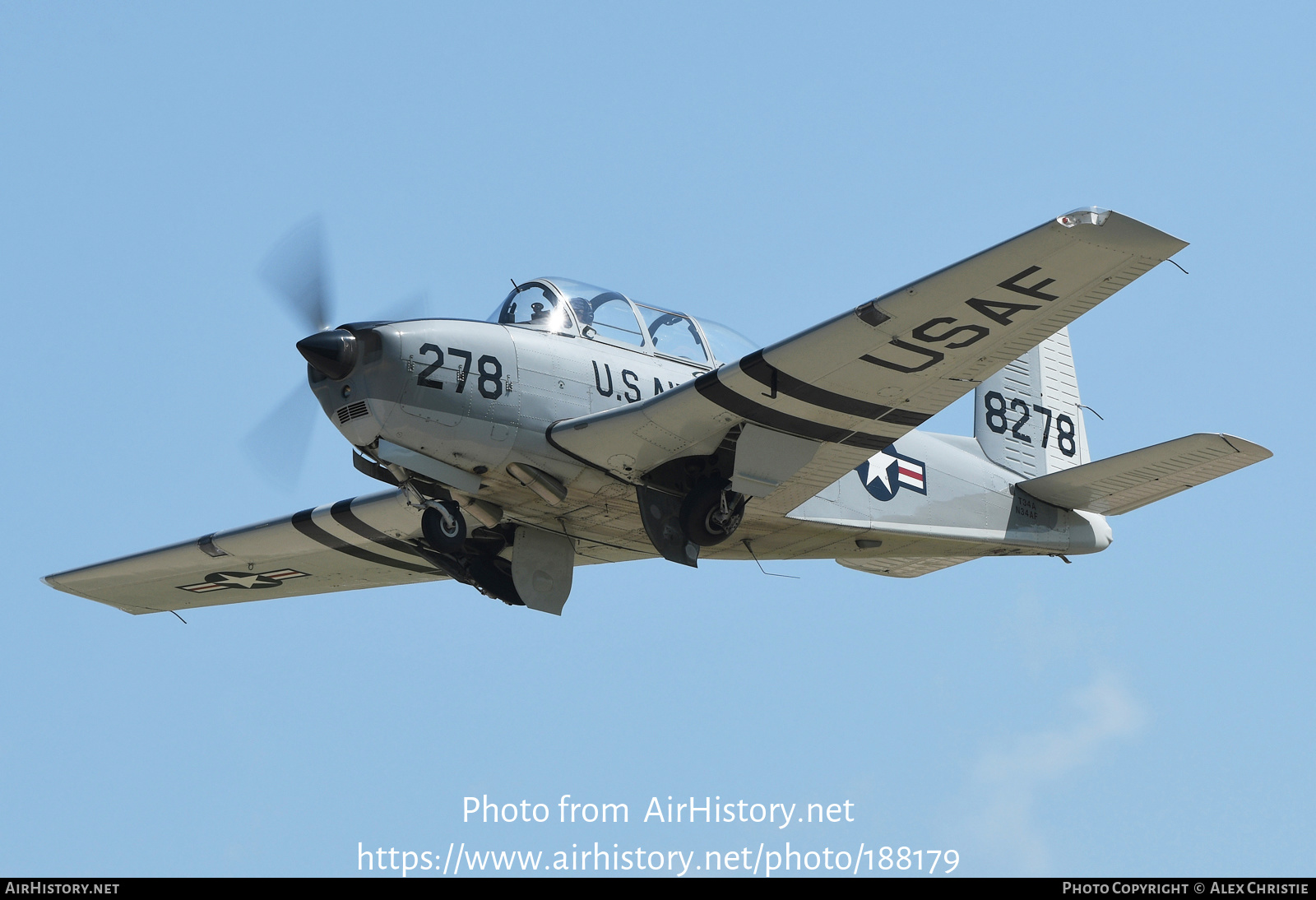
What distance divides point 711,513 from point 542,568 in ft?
7.89

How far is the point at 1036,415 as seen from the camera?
57.0 ft

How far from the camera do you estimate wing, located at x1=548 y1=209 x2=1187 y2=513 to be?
1048 centimetres

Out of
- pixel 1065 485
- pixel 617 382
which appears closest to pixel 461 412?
pixel 617 382

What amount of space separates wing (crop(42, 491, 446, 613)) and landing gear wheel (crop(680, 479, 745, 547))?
3.77 meters

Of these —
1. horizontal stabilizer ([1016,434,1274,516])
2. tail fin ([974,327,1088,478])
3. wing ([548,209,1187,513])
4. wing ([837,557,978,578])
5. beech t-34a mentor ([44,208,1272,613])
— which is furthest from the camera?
tail fin ([974,327,1088,478])

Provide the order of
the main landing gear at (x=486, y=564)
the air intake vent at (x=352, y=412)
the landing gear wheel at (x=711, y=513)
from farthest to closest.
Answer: the main landing gear at (x=486, y=564), the landing gear wheel at (x=711, y=513), the air intake vent at (x=352, y=412)

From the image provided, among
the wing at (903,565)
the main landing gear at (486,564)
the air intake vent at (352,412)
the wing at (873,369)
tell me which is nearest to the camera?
the wing at (873,369)

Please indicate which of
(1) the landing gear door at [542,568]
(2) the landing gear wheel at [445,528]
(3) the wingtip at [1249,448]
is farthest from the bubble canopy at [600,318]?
(3) the wingtip at [1249,448]

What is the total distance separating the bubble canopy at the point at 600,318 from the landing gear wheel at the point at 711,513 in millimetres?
1566

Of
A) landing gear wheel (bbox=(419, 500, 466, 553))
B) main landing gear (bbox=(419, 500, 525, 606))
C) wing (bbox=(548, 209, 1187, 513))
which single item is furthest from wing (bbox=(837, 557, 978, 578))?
landing gear wheel (bbox=(419, 500, 466, 553))

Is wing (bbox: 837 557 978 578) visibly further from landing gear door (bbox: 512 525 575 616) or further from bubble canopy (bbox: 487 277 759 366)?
bubble canopy (bbox: 487 277 759 366)

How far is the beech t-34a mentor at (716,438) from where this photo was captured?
37.2 ft

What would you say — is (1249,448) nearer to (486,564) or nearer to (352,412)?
(486,564)

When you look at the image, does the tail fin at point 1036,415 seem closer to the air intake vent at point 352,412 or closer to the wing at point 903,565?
the wing at point 903,565
